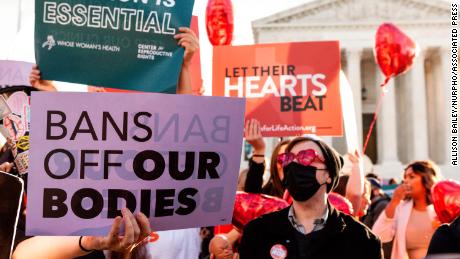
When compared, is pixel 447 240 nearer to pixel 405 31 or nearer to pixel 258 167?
pixel 258 167

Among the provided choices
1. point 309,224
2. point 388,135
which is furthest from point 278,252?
point 388,135

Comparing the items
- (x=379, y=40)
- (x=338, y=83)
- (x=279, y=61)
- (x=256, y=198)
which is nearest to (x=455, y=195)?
(x=256, y=198)

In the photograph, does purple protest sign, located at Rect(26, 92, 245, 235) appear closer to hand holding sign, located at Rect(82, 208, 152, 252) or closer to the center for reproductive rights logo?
hand holding sign, located at Rect(82, 208, 152, 252)

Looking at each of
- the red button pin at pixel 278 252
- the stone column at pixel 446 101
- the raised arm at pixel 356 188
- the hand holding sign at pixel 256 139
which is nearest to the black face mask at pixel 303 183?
the red button pin at pixel 278 252

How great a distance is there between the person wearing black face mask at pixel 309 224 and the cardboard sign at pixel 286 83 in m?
2.72

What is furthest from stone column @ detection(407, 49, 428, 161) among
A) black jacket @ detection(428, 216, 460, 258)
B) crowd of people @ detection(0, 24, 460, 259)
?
black jacket @ detection(428, 216, 460, 258)

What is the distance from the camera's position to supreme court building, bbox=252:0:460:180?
41656mm

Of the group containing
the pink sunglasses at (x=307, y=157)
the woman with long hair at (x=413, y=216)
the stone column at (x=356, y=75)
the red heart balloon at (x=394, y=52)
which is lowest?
the woman with long hair at (x=413, y=216)

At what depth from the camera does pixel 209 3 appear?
22.8 ft

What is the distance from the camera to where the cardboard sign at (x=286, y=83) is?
18.3ft

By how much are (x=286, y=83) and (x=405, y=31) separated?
39623mm

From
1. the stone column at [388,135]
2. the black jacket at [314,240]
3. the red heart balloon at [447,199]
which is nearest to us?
→ the black jacket at [314,240]

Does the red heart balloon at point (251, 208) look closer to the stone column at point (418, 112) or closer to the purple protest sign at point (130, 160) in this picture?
the purple protest sign at point (130, 160)

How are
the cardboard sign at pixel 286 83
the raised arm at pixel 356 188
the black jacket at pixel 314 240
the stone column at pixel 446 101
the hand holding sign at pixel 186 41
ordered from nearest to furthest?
the black jacket at pixel 314 240 < the hand holding sign at pixel 186 41 < the raised arm at pixel 356 188 < the cardboard sign at pixel 286 83 < the stone column at pixel 446 101
